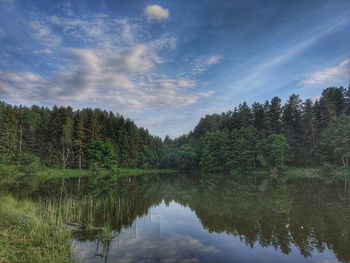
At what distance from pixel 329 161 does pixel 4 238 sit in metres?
63.9

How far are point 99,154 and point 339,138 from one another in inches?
2078

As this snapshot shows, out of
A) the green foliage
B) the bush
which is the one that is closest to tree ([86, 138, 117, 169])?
the green foliage

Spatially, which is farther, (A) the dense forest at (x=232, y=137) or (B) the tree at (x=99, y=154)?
(B) the tree at (x=99, y=154)

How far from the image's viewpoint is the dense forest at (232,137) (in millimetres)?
62688

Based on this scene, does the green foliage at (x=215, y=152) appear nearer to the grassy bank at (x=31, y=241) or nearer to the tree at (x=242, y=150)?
the tree at (x=242, y=150)

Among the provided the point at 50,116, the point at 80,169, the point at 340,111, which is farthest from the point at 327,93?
the point at 50,116

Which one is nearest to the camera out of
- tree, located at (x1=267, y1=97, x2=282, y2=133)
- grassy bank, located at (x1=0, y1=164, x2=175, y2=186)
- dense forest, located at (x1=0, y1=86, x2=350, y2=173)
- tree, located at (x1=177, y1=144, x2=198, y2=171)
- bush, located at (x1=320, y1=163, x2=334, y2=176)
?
bush, located at (x1=320, y1=163, x2=334, y2=176)

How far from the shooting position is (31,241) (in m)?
11.0

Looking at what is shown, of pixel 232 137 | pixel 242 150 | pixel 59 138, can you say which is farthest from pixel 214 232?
pixel 59 138

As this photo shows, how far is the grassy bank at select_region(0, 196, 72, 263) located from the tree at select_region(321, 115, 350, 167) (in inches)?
2200

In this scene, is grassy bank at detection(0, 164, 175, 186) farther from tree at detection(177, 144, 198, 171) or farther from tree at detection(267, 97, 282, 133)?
tree at detection(267, 97, 282, 133)

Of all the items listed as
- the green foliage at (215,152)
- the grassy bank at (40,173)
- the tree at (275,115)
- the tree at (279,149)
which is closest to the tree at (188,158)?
the green foliage at (215,152)

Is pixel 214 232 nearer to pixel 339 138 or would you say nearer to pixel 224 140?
pixel 339 138

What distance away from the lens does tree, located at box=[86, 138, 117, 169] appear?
233ft
